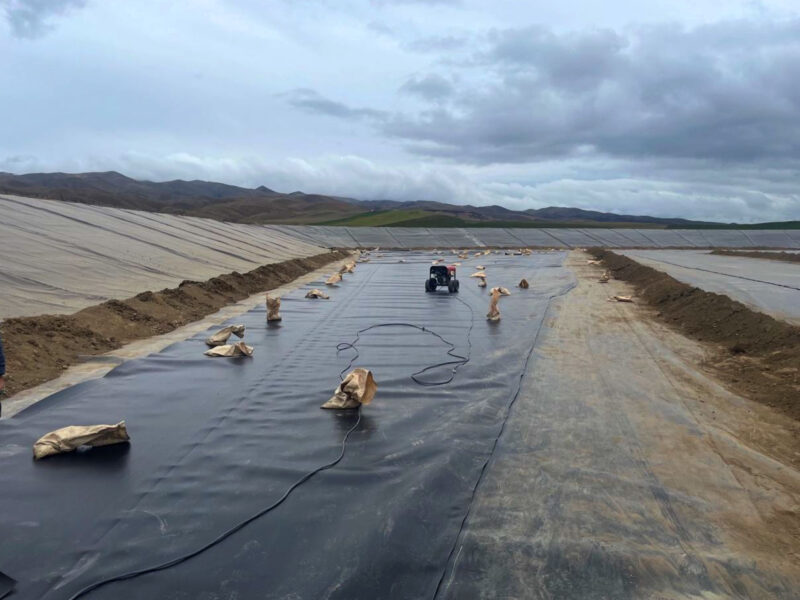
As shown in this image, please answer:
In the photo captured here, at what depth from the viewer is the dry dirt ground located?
336 centimetres

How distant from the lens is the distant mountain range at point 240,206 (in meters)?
82.0

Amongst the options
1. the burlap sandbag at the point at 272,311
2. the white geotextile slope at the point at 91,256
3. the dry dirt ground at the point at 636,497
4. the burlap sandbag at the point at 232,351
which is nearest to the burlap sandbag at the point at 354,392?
the dry dirt ground at the point at 636,497

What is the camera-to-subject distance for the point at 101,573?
331 cm

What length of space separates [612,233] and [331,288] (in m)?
54.7

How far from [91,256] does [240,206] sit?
358ft

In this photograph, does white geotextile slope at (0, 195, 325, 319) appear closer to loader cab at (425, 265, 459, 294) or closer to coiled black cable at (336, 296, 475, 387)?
coiled black cable at (336, 296, 475, 387)

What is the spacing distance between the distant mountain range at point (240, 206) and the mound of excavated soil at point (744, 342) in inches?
2373

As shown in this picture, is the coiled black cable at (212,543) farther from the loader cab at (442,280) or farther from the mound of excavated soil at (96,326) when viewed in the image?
the loader cab at (442,280)

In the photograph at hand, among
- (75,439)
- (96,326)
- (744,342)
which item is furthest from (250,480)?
(744,342)

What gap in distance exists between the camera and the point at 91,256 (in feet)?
50.3

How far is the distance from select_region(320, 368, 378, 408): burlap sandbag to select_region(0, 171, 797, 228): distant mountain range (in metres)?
68.5

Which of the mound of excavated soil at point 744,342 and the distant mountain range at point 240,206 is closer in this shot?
the mound of excavated soil at point 744,342

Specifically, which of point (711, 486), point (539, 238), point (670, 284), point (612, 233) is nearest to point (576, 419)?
point (711, 486)

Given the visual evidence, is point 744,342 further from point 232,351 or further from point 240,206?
point 240,206
